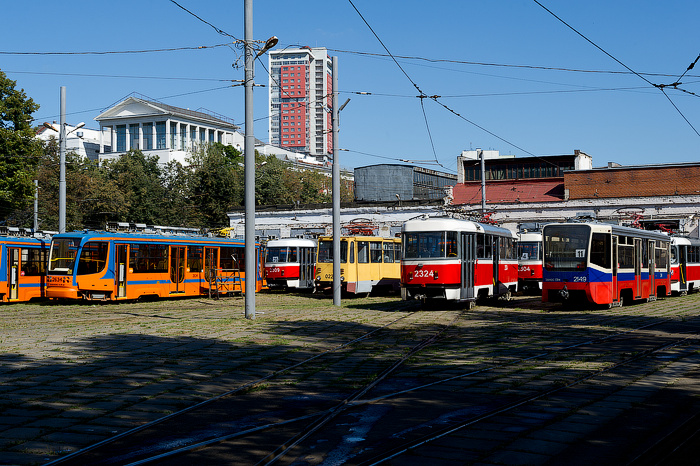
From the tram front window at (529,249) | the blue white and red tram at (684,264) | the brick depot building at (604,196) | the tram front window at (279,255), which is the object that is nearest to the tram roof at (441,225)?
the tram front window at (529,249)

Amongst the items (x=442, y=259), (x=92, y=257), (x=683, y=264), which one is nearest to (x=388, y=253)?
(x=442, y=259)

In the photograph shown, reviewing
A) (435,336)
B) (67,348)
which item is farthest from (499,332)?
(67,348)

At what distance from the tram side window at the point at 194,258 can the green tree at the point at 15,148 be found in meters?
12.9

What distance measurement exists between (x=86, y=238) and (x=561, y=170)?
149ft

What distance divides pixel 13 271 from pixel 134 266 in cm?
417

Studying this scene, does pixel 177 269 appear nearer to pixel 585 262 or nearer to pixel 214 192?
pixel 585 262

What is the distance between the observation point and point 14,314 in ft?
70.5

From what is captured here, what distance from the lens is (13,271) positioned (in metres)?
26.9

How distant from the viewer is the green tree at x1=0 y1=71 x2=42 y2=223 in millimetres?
37750

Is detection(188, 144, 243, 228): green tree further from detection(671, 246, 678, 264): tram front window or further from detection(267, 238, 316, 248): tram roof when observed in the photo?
detection(671, 246, 678, 264): tram front window

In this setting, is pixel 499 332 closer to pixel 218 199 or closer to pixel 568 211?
pixel 568 211

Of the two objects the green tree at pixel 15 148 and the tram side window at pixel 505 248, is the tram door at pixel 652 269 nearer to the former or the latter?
the tram side window at pixel 505 248

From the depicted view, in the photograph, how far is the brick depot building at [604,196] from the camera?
47406mm

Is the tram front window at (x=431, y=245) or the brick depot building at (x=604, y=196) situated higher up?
the brick depot building at (x=604, y=196)
